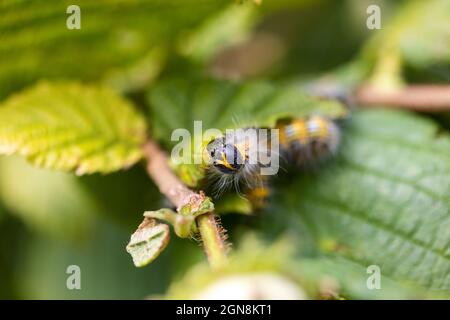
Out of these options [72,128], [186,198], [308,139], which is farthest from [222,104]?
[186,198]

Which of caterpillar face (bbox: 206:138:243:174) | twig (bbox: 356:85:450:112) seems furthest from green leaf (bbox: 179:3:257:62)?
caterpillar face (bbox: 206:138:243:174)

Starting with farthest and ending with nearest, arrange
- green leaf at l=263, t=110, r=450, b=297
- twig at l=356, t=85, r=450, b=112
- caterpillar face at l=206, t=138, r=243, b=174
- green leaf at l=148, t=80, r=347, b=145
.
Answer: twig at l=356, t=85, r=450, b=112, green leaf at l=148, t=80, r=347, b=145, green leaf at l=263, t=110, r=450, b=297, caterpillar face at l=206, t=138, r=243, b=174

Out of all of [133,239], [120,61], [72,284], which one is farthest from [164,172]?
[72,284]

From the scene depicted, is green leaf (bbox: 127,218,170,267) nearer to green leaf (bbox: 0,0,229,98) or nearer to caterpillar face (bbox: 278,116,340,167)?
caterpillar face (bbox: 278,116,340,167)

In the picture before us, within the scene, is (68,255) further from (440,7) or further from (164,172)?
(440,7)

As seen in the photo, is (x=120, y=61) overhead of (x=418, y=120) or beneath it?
overhead

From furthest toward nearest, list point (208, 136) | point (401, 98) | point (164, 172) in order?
point (401, 98)
point (164, 172)
point (208, 136)

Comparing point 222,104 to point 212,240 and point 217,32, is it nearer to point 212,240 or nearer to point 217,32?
point 217,32
